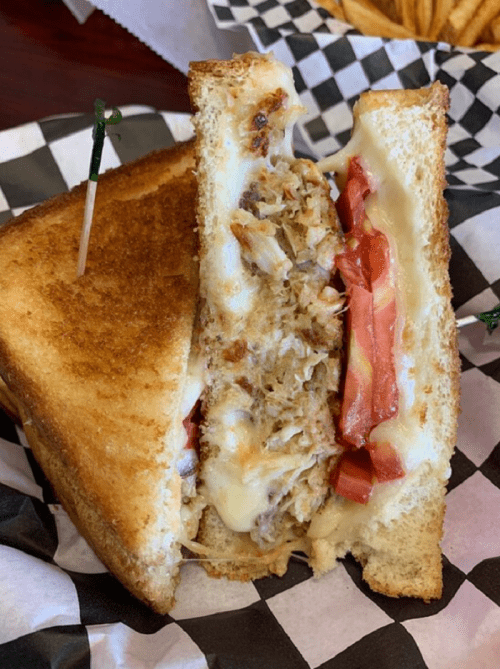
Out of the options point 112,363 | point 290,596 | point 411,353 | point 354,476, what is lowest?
point 290,596

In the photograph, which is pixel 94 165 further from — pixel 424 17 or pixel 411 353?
pixel 424 17

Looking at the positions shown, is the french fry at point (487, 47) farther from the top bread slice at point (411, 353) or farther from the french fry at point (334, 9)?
the top bread slice at point (411, 353)

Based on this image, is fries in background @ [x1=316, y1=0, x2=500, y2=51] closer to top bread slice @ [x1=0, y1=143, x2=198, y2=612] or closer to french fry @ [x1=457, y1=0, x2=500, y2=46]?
french fry @ [x1=457, y1=0, x2=500, y2=46]

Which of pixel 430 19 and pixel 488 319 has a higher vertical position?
pixel 430 19

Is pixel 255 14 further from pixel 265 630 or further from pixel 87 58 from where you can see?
pixel 265 630

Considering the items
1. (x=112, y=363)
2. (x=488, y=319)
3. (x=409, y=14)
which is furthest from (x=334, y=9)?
(x=112, y=363)

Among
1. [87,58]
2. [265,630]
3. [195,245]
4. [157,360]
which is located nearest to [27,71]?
[87,58]
